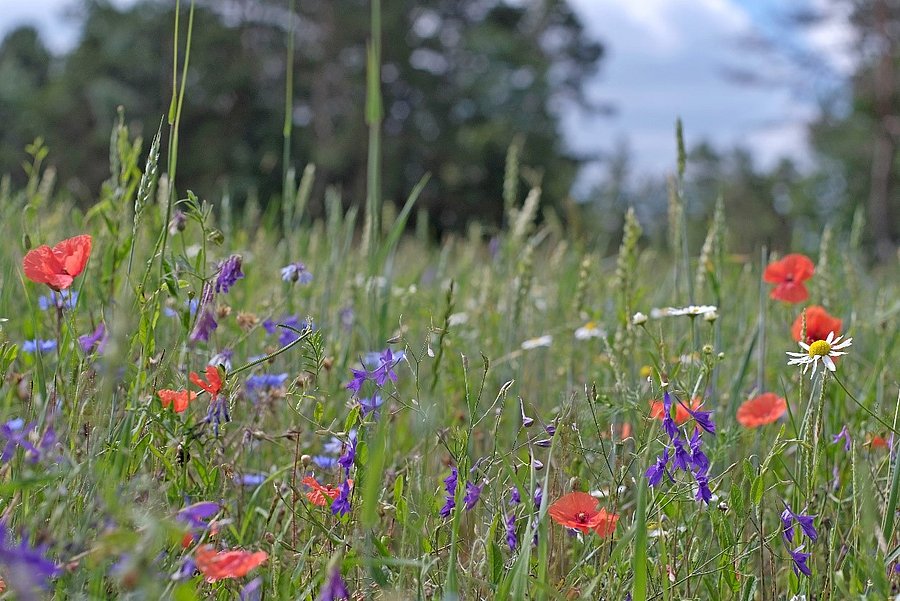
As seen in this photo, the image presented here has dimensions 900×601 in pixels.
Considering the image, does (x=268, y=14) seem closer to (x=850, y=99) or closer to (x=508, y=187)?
(x=850, y=99)

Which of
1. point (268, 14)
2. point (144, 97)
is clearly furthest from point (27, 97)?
point (268, 14)

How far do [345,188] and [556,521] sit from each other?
69.8 feet

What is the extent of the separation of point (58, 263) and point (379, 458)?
0.68m

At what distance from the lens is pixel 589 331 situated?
2027mm

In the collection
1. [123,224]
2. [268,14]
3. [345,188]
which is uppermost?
[268,14]

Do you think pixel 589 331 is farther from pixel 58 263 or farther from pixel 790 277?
pixel 58 263

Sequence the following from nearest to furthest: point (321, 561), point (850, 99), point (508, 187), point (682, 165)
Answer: point (321, 561)
point (682, 165)
point (508, 187)
point (850, 99)

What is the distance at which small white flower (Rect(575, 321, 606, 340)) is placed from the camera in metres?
1.96

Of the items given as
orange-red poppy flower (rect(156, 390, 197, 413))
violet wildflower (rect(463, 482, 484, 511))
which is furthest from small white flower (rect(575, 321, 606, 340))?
orange-red poppy flower (rect(156, 390, 197, 413))

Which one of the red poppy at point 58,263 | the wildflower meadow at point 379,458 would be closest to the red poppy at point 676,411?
the wildflower meadow at point 379,458

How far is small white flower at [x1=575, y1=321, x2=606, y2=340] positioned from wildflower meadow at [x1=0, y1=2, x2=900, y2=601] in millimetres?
68

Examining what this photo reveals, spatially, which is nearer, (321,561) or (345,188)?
(321,561)

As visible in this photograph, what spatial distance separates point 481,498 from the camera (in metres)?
1.04

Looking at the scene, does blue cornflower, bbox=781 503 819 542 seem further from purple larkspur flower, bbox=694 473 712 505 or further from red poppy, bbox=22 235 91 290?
red poppy, bbox=22 235 91 290
